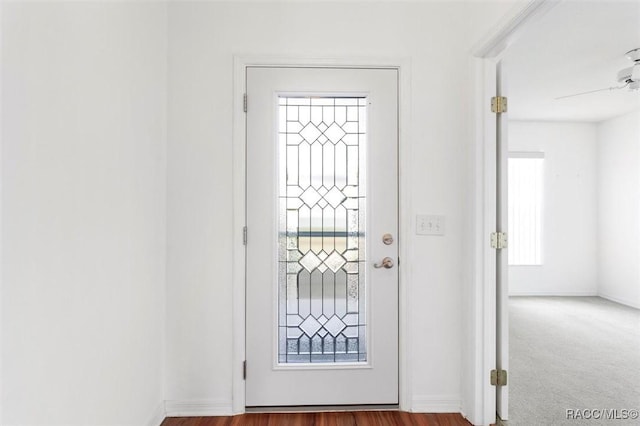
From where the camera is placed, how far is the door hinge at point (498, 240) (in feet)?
6.22

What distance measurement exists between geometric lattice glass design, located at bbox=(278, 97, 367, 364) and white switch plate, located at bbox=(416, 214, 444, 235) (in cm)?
34

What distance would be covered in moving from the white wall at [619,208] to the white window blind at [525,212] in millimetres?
910

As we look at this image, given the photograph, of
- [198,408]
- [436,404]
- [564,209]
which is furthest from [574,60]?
[198,408]

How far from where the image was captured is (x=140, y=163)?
171 centimetres

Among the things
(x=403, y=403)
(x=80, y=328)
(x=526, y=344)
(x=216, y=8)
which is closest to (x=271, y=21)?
(x=216, y=8)

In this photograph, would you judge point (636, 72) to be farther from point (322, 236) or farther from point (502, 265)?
point (322, 236)

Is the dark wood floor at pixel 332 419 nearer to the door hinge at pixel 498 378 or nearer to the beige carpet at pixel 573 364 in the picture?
the door hinge at pixel 498 378

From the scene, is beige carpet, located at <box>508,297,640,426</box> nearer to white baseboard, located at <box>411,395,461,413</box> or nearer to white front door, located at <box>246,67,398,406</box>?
white baseboard, located at <box>411,395,461,413</box>

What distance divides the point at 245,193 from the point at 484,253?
1.42 m

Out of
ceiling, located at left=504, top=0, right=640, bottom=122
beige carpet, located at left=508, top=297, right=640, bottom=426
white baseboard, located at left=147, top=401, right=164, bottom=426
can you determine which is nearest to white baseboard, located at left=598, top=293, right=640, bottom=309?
beige carpet, located at left=508, top=297, right=640, bottom=426

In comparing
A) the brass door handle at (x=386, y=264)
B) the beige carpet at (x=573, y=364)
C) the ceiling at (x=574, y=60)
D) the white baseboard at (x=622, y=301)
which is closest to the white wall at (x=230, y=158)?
the brass door handle at (x=386, y=264)

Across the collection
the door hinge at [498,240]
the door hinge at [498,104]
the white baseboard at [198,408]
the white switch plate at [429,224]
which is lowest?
the white baseboard at [198,408]

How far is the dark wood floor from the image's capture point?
191cm

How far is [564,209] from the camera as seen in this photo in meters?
5.16
